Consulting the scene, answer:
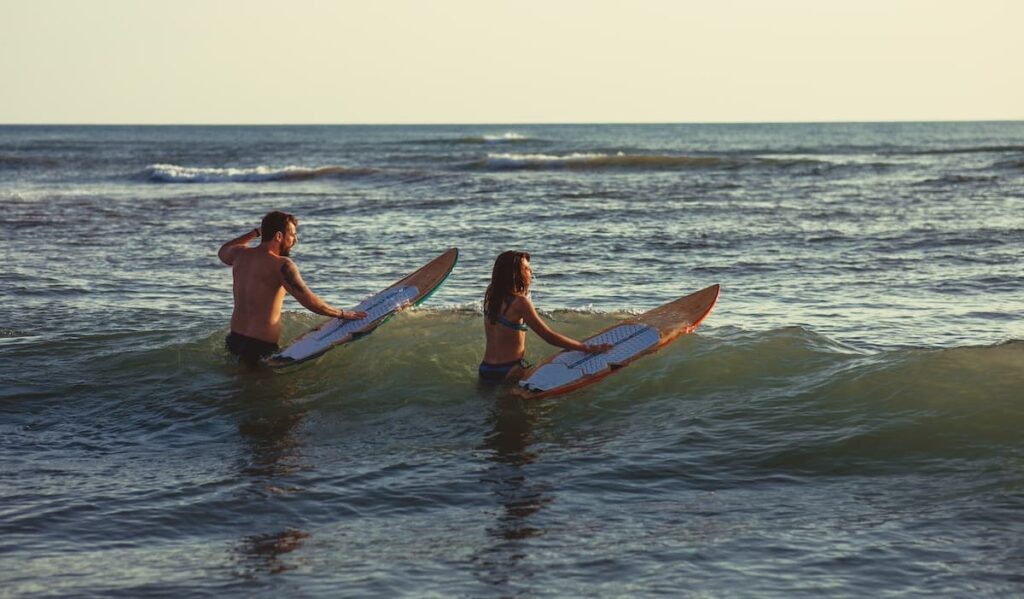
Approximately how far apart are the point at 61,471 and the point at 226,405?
72.3 inches

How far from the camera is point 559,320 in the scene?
11602mm

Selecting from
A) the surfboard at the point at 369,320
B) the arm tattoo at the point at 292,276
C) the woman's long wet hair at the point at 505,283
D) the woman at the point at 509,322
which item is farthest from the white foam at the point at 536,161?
the woman's long wet hair at the point at 505,283

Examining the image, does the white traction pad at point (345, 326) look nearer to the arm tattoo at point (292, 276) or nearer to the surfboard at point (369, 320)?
the surfboard at point (369, 320)

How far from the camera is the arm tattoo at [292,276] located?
346 inches

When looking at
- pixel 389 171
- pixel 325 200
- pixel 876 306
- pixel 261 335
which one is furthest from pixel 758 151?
pixel 261 335

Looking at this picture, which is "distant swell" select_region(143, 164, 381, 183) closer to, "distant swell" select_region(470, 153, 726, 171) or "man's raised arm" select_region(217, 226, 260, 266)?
"distant swell" select_region(470, 153, 726, 171)

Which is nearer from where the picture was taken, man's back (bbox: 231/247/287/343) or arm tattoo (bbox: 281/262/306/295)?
arm tattoo (bbox: 281/262/306/295)

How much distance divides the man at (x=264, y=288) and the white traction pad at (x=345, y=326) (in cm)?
20

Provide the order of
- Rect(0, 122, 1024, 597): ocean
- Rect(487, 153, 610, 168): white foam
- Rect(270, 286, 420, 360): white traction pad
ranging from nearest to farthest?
1. Rect(0, 122, 1024, 597): ocean
2. Rect(270, 286, 420, 360): white traction pad
3. Rect(487, 153, 610, 168): white foam

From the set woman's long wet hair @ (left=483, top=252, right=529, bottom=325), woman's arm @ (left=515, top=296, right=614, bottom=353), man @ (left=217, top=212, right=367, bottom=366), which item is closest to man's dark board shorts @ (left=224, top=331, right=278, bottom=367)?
man @ (left=217, top=212, right=367, bottom=366)

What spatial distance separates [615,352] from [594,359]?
20cm

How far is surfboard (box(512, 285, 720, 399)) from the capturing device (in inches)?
332

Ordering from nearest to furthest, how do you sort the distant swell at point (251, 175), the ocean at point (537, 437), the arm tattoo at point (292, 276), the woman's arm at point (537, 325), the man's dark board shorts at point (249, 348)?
the ocean at point (537, 437) < the woman's arm at point (537, 325) < the arm tattoo at point (292, 276) < the man's dark board shorts at point (249, 348) < the distant swell at point (251, 175)

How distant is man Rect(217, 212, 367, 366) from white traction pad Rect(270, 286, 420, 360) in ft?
0.66
